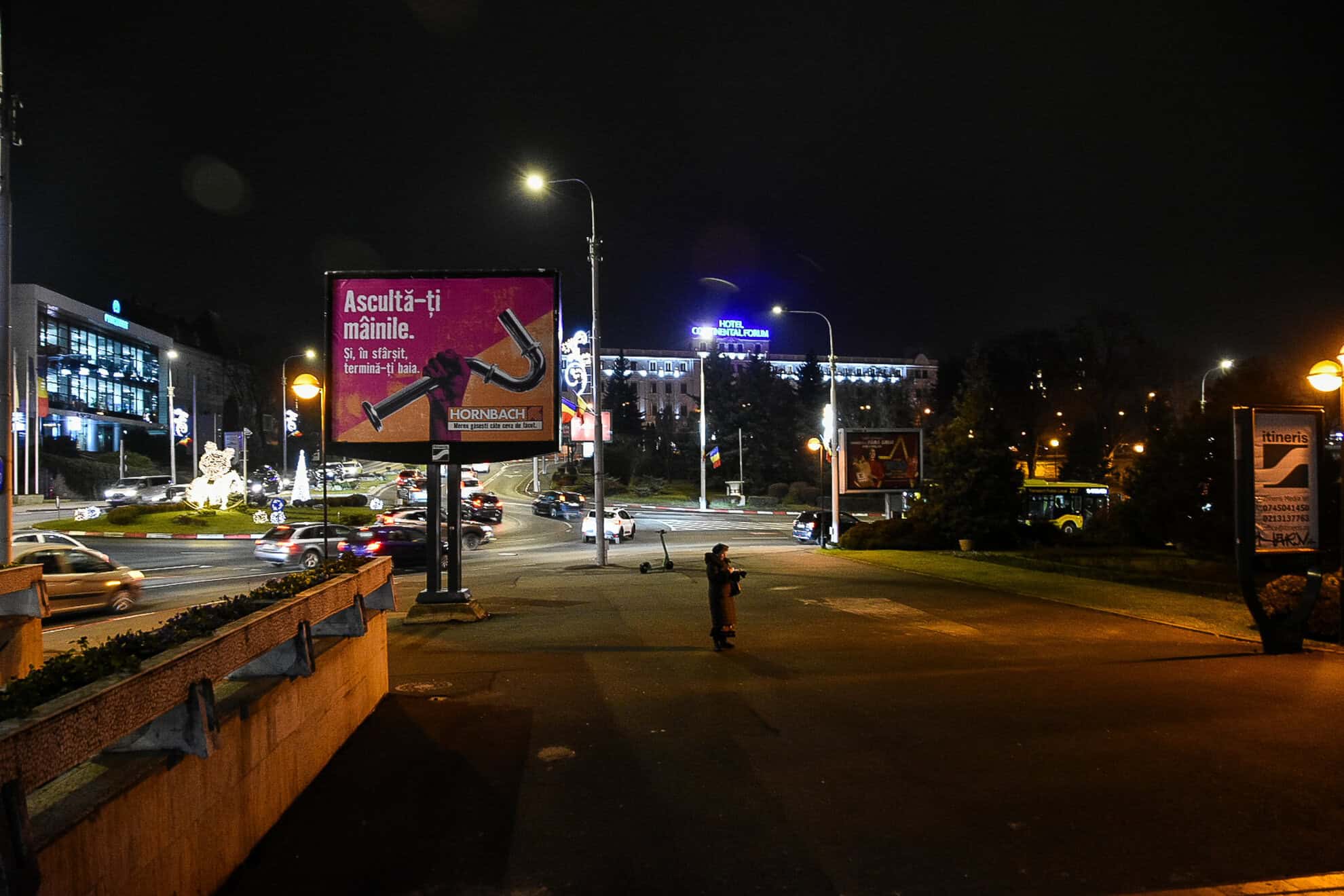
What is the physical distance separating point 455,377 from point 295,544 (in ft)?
49.9

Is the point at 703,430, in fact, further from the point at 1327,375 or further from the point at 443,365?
the point at 1327,375

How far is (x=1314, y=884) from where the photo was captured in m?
4.70

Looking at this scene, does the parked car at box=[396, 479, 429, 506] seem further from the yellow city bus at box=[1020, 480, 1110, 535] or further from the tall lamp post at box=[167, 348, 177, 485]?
the yellow city bus at box=[1020, 480, 1110, 535]

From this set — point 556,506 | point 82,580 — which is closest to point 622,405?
point 556,506

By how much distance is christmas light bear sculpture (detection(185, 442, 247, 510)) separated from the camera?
142 feet

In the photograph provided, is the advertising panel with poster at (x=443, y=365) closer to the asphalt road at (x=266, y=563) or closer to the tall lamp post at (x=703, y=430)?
the asphalt road at (x=266, y=563)

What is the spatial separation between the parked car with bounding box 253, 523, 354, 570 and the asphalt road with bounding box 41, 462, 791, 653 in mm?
436

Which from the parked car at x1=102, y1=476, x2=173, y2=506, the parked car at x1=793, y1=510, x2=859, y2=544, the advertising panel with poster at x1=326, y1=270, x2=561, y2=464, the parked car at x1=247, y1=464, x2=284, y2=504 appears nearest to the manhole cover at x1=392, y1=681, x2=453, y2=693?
the advertising panel with poster at x1=326, y1=270, x2=561, y2=464

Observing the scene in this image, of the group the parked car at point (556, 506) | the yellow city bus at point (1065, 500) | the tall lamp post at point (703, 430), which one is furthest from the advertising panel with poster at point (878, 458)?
the parked car at point (556, 506)

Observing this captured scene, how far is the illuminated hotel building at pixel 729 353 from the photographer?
390 ft

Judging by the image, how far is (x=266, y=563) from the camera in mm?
28000

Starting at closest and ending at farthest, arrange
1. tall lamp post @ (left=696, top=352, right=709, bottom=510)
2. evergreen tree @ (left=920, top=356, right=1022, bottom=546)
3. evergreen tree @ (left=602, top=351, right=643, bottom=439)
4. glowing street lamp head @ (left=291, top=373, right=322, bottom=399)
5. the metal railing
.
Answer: the metal railing < glowing street lamp head @ (left=291, top=373, right=322, bottom=399) < evergreen tree @ (left=920, top=356, right=1022, bottom=546) < tall lamp post @ (left=696, top=352, right=709, bottom=510) < evergreen tree @ (left=602, top=351, right=643, bottom=439)

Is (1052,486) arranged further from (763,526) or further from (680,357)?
(680,357)

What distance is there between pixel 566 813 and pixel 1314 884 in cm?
420
